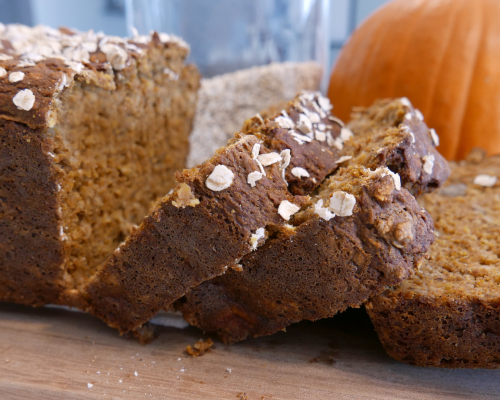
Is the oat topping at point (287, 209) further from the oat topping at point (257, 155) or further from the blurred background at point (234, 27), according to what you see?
the blurred background at point (234, 27)

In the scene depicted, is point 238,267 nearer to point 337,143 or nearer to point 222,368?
point 222,368

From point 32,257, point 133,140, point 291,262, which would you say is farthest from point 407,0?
point 32,257

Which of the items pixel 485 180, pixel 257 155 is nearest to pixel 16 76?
pixel 257 155

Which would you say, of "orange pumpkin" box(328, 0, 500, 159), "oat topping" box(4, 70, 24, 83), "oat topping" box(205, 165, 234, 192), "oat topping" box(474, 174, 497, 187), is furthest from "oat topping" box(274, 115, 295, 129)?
"orange pumpkin" box(328, 0, 500, 159)

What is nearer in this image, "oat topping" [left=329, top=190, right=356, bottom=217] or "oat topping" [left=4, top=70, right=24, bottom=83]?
"oat topping" [left=329, top=190, right=356, bottom=217]

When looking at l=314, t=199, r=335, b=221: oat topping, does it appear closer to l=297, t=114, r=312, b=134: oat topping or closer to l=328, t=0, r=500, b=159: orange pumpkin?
l=297, t=114, r=312, b=134: oat topping
